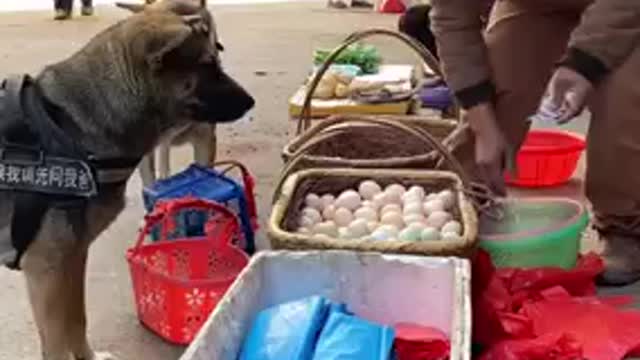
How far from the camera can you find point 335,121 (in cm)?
305

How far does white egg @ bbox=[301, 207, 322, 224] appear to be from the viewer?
7.68 ft

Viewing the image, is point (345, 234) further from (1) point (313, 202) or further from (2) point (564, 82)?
(2) point (564, 82)

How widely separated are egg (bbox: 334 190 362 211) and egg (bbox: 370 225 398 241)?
152mm

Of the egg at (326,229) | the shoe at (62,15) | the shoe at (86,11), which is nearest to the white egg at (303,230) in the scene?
the egg at (326,229)

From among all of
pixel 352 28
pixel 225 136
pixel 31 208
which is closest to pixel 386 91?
pixel 225 136

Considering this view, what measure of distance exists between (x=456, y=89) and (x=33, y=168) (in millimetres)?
1045

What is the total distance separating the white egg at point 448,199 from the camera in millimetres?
2387

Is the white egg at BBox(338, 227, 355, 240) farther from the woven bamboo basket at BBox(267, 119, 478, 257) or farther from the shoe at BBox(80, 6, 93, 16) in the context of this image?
the shoe at BBox(80, 6, 93, 16)

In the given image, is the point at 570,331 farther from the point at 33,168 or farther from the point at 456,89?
the point at 33,168

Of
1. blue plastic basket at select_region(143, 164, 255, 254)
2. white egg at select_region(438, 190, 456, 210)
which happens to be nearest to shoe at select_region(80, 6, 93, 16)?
blue plastic basket at select_region(143, 164, 255, 254)

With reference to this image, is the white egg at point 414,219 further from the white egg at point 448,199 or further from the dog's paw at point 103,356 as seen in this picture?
the dog's paw at point 103,356

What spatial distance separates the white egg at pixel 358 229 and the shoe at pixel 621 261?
2.65ft

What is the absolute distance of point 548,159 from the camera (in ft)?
11.5

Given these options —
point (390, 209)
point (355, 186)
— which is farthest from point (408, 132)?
point (390, 209)
